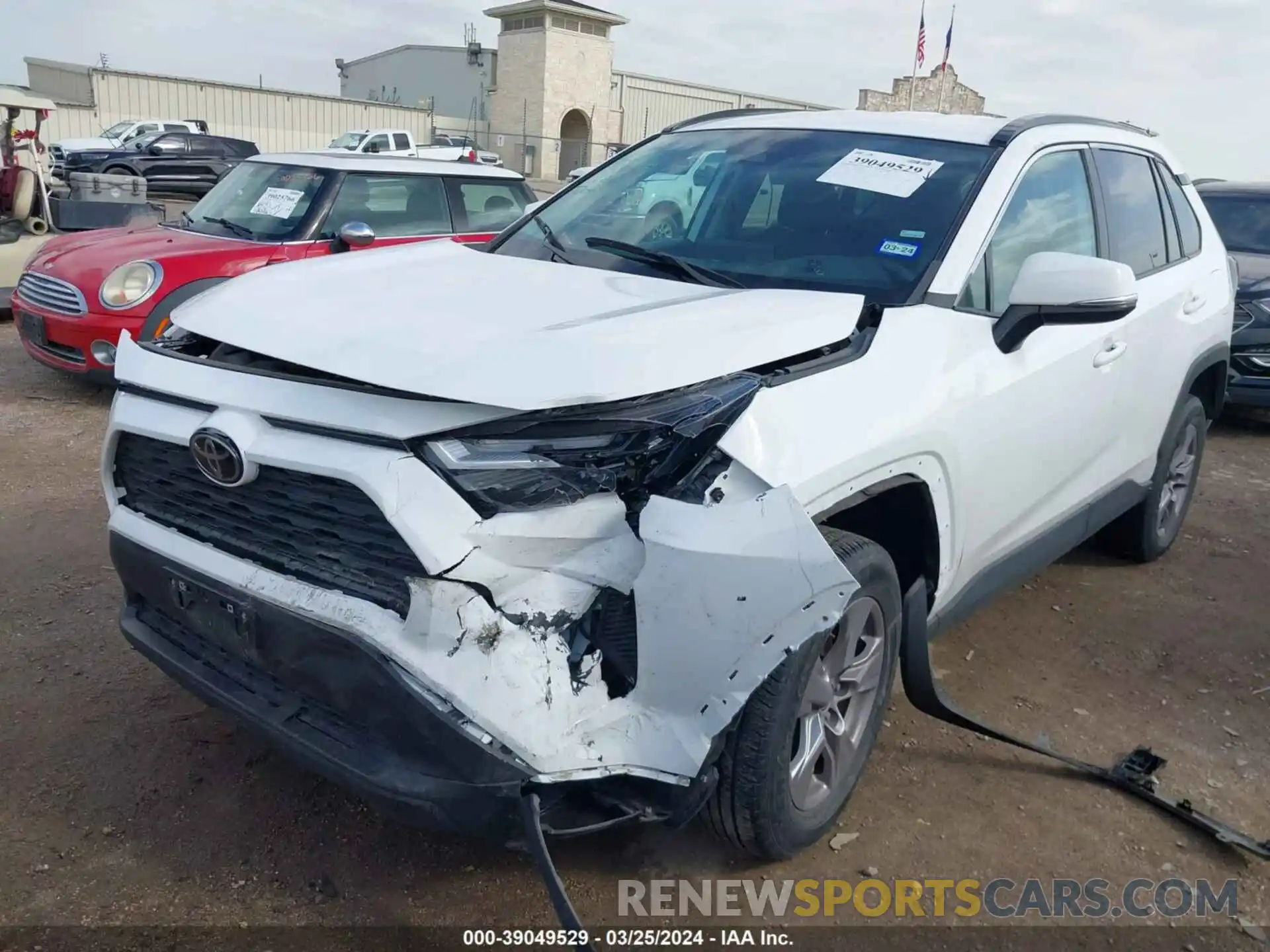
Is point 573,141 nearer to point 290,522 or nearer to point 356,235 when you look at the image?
point 356,235

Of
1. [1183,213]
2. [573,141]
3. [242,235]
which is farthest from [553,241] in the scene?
[573,141]

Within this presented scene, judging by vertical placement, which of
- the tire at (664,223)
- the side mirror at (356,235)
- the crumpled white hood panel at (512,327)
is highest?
the tire at (664,223)

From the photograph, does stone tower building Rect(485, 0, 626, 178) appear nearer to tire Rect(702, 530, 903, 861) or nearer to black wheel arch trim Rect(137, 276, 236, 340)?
black wheel arch trim Rect(137, 276, 236, 340)

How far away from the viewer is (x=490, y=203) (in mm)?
8273

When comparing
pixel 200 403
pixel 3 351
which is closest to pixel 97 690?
pixel 200 403

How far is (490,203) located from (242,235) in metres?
2.00

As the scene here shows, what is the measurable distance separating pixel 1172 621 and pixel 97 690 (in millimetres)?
4011

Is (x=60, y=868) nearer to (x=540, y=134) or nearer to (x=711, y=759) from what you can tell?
(x=711, y=759)

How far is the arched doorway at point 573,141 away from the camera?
1722 inches

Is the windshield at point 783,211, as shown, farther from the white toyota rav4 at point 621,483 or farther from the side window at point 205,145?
the side window at point 205,145

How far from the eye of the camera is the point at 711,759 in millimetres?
2117

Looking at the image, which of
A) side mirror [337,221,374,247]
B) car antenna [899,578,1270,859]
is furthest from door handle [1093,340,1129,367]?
side mirror [337,221,374,247]

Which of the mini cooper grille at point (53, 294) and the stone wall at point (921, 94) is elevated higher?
the stone wall at point (921, 94)

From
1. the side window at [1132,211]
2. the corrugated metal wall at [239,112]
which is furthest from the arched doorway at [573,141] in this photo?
the side window at [1132,211]
